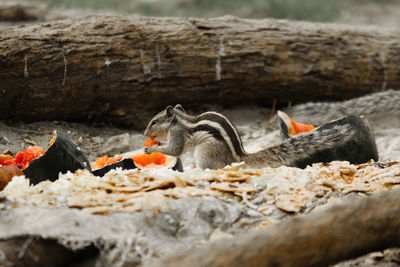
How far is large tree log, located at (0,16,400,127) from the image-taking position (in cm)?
520

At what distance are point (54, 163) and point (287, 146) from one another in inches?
73.4

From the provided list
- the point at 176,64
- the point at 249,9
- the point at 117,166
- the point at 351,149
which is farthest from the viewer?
the point at 249,9

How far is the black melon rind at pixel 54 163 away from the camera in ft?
11.1

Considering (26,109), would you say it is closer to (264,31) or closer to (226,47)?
(226,47)

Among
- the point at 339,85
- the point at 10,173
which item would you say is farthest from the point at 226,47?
the point at 10,173

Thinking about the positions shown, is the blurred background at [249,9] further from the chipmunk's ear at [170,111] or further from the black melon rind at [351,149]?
the black melon rind at [351,149]

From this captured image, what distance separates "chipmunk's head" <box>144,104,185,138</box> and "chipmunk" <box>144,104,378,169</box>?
0.23 metres

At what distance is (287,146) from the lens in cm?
411

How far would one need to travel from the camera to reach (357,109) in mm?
6094

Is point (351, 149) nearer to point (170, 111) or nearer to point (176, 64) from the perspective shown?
point (170, 111)

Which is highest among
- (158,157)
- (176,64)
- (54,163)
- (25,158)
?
(176,64)

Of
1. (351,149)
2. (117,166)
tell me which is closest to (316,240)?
(117,166)

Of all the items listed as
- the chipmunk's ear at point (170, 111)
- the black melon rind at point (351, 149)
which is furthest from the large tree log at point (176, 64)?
the black melon rind at point (351, 149)

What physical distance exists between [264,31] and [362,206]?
4421mm
